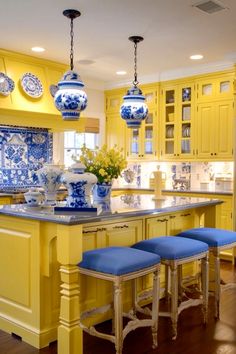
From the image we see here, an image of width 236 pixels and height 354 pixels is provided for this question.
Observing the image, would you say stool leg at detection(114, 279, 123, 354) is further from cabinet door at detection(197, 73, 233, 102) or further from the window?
the window

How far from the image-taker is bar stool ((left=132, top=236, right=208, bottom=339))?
294cm

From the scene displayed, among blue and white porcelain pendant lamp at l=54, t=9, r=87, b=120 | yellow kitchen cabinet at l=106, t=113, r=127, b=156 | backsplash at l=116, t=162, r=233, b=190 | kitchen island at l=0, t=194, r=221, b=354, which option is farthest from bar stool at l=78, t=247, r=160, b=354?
yellow kitchen cabinet at l=106, t=113, r=127, b=156

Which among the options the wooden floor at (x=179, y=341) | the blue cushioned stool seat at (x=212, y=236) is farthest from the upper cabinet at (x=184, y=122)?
the wooden floor at (x=179, y=341)

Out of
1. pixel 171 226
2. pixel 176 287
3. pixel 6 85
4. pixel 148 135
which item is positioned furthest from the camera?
pixel 148 135

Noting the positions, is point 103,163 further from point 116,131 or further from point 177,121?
point 116,131

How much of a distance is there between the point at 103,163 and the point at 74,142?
3381mm

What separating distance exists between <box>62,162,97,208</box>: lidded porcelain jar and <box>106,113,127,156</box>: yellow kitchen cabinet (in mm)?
4081

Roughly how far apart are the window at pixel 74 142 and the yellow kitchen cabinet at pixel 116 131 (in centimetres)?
25

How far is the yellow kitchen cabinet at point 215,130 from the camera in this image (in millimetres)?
5680

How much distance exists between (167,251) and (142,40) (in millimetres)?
2730

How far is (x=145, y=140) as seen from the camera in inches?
267

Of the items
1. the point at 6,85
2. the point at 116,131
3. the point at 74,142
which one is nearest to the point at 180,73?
the point at 116,131

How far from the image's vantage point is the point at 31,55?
17.6 ft

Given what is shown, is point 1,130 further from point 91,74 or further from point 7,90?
point 91,74
